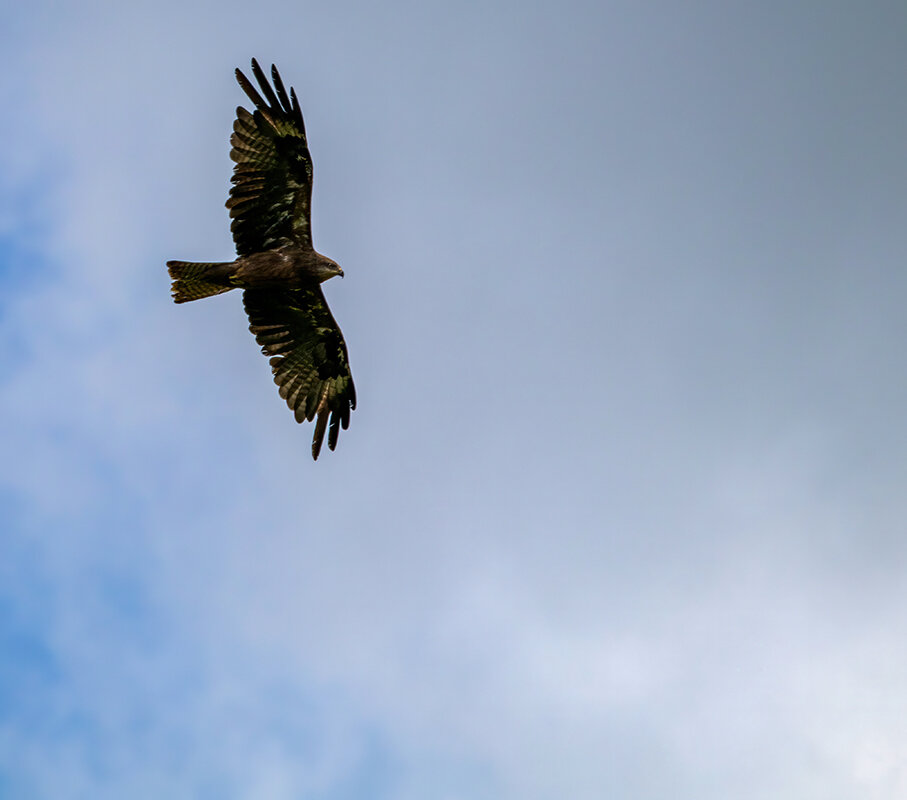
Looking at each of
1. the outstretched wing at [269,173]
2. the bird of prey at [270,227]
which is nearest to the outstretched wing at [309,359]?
the bird of prey at [270,227]

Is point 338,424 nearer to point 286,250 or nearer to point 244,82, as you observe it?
point 286,250

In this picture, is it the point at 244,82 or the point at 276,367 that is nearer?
the point at 244,82

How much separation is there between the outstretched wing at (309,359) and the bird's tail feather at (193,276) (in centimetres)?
126

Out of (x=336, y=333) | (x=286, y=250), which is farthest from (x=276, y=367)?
(x=286, y=250)

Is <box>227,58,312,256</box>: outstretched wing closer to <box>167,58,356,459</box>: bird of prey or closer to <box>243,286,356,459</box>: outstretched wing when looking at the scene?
<box>167,58,356,459</box>: bird of prey

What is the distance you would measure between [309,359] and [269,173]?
12.6 feet

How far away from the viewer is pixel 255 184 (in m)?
17.6

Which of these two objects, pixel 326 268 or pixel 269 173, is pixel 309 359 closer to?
pixel 326 268

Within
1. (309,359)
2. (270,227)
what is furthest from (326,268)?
(309,359)

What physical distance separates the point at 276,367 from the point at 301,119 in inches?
189

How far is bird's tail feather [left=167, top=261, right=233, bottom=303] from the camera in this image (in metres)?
17.6

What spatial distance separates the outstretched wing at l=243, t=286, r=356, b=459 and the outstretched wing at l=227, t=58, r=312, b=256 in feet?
5.08

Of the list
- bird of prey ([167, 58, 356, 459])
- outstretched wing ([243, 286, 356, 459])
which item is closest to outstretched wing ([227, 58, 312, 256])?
bird of prey ([167, 58, 356, 459])

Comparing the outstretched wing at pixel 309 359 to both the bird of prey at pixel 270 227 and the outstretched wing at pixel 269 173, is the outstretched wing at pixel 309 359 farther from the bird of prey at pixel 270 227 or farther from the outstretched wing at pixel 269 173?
the outstretched wing at pixel 269 173
